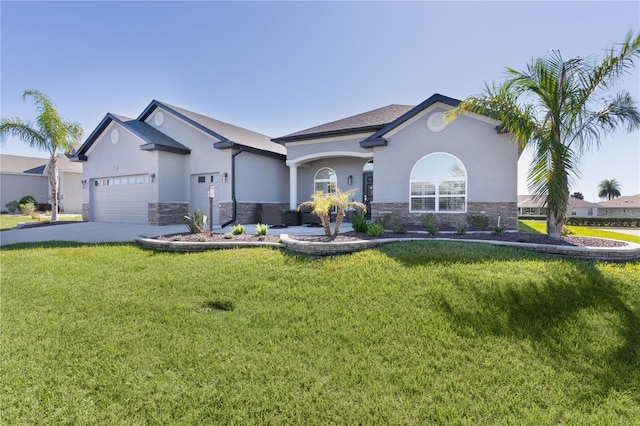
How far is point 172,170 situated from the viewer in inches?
601

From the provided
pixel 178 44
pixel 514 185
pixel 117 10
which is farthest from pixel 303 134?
pixel 514 185

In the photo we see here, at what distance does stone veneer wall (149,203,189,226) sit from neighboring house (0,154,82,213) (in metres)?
19.4

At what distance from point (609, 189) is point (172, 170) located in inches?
3398

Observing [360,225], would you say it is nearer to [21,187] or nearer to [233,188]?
[233,188]

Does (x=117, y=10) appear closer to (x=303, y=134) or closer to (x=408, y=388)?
(x=303, y=134)

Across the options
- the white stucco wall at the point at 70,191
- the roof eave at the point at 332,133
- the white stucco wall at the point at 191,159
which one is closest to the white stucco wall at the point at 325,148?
the roof eave at the point at 332,133

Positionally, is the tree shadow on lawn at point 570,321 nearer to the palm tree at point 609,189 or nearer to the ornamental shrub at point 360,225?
the ornamental shrub at point 360,225

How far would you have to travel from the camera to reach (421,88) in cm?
1270

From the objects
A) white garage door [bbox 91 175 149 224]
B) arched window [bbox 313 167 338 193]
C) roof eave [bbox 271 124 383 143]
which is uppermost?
roof eave [bbox 271 124 383 143]

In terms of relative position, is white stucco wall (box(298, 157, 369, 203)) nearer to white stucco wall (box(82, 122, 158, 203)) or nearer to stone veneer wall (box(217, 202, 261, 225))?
stone veneer wall (box(217, 202, 261, 225))

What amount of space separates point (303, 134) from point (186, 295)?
1052 cm

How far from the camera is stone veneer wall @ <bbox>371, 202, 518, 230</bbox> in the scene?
9.95 meters

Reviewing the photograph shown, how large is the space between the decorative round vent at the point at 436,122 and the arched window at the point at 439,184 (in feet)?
2.91

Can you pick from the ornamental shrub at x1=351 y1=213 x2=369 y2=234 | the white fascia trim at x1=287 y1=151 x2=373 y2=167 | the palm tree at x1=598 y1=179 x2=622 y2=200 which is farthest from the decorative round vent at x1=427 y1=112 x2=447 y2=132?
the palm tree at x1=598 y1=179 x2=622 y2=200
